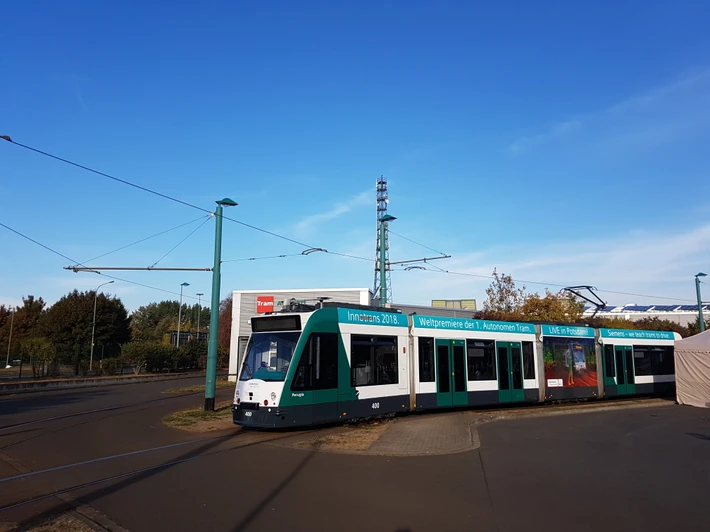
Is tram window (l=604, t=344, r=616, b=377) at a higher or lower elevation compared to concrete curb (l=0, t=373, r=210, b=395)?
higher

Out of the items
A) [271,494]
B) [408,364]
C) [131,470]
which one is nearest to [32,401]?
[408,364]

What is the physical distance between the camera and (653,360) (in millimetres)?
26125

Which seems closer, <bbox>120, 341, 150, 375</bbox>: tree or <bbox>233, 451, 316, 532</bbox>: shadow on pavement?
<bbox>233, 451, 316, 532</bbox>: shadow on pavement

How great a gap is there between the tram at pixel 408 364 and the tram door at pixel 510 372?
4cm

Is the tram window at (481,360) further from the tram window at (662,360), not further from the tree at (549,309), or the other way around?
the tree at (549,309)

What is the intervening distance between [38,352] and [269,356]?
96.3ft

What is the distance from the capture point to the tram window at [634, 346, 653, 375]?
995 inches

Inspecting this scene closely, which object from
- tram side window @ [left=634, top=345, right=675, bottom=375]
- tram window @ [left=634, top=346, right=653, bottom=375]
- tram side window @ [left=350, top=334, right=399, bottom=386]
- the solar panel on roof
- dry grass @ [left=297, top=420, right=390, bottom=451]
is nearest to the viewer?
dry grass @ [left=297, top=420, right=390, bottom=451]

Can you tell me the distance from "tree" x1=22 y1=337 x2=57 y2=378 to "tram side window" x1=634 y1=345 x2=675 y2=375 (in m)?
36.5

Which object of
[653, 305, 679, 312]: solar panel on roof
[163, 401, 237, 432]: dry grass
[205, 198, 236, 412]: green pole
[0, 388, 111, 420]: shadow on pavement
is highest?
[653, 305, 679, 312]: solar panel on roof

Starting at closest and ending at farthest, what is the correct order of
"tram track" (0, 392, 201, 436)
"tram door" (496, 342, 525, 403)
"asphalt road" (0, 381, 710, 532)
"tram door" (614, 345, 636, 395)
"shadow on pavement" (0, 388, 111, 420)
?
"asphalt road" (0, 381, 710, 532) → "tram track" (0, 392, 201, 436) → "tram door" (496, 342, 525, 403) → "shadow on pavement" (0, 388, 111, 420) → "tram door" (614, 345, 636, 395)

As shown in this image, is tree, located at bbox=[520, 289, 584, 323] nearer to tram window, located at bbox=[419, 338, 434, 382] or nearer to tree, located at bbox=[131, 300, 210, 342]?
tram window, located at bbox=[419, 338, 434, 382]

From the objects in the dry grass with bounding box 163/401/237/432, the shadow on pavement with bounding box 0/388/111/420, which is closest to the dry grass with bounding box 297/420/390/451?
the dry grass with bounding box 163/401/237/432

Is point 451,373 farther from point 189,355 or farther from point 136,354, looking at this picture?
point 189,355
